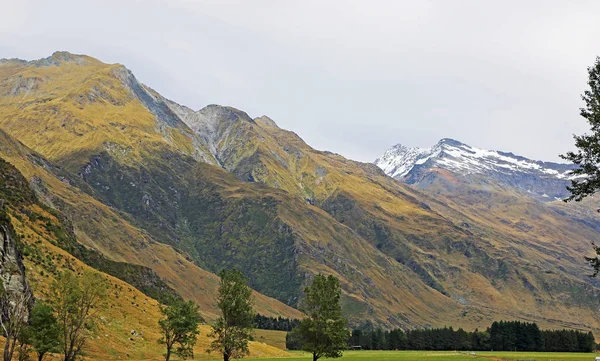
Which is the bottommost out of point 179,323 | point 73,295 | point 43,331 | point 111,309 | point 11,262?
point 43,331

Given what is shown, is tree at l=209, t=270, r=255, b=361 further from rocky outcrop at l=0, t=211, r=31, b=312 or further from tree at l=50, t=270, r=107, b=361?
rocky outcrop at l=0, t=211, r=31, b=312

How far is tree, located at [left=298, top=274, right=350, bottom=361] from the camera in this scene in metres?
80.2

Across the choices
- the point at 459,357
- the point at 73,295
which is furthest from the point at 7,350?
the point at 459,357

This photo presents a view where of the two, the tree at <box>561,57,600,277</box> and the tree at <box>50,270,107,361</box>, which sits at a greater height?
the tree at <box>561,57,600,277</box>

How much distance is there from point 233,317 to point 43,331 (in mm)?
25556

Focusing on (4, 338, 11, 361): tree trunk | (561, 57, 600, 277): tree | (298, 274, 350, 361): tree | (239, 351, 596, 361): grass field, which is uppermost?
(561, 57, 600, 277): tree

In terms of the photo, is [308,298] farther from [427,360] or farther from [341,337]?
[427,360]

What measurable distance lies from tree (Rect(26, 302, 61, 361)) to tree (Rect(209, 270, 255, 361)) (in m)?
21.8

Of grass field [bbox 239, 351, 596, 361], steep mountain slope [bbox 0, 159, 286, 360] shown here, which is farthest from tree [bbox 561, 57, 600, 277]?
grass field [bbox 239, 351, 596, 361]

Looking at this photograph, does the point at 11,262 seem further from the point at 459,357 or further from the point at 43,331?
the point at 459,357

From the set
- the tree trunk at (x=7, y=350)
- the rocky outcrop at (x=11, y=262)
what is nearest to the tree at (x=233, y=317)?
the rocky outcrop at (x=11, y=262)

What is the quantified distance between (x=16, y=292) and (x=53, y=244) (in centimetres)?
4029

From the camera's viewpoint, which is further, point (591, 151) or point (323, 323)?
point (323, 323)

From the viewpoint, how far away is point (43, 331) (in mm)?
62125
